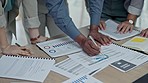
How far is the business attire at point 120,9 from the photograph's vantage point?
5.32 feet

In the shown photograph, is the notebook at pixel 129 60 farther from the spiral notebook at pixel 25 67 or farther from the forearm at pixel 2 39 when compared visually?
the forearm at pixel 2 39

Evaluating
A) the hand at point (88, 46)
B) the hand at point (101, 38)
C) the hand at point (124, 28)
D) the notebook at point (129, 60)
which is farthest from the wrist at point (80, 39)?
the hand at point (124, 28)

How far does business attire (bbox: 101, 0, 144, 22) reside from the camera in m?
1.62

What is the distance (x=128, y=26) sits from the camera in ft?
5.09

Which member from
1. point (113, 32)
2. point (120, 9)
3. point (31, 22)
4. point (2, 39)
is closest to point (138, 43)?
point (113, 32)

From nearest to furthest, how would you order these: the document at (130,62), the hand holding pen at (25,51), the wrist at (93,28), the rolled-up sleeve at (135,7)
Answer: the document at (130,62)
the hand holding pen at (25,51)
the wrist at (93,28)
the rolled-up sleeve at (135,7)

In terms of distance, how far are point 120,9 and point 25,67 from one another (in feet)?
2.96

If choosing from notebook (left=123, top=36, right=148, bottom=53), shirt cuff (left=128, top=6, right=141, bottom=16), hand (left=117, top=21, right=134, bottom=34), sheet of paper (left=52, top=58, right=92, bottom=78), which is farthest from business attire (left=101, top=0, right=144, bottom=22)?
sheet of paper (left=52, top=58, right=92, bottom=78)

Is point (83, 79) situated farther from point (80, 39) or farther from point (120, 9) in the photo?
point (120, 9)

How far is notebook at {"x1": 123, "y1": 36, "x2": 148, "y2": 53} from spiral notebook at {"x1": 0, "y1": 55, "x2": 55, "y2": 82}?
1.50ft

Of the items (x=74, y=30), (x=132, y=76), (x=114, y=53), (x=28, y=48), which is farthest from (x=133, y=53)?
(x=28, y=48)

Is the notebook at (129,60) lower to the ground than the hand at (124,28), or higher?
lower

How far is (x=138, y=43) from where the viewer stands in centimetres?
Result: 135

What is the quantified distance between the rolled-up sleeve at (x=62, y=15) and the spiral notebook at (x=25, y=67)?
0.23m
